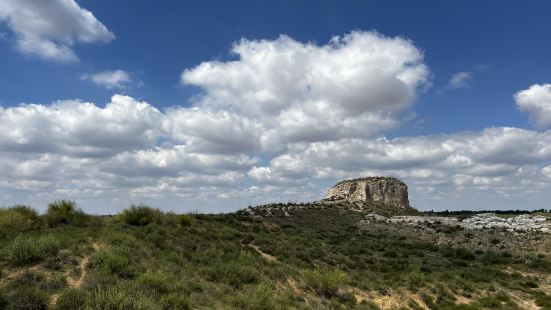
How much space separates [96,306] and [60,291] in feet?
7.60

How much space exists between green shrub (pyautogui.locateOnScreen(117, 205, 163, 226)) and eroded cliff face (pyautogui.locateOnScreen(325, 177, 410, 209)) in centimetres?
7067

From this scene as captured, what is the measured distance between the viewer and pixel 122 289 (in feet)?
35.9

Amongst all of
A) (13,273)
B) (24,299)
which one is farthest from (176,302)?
(13,273)

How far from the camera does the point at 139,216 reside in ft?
81.9

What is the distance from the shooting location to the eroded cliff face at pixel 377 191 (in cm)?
9431

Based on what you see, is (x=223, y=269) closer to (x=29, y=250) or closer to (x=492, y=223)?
(x=29, y=250)

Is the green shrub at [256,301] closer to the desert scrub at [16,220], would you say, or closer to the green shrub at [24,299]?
the green shrub at [24,299]

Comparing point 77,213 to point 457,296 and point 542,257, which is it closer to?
point 457,296

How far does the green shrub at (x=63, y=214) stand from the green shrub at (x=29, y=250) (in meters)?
5.88

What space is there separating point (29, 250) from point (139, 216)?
1186 centimetres

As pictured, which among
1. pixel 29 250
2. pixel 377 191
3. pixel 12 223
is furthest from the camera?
A: pixel 377 191

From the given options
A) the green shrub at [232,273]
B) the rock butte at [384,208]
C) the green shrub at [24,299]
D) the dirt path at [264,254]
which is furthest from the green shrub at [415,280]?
the rock butte at [384,208]

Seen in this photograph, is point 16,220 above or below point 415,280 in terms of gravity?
above

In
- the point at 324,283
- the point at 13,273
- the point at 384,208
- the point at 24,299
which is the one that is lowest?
the point at 324,283
